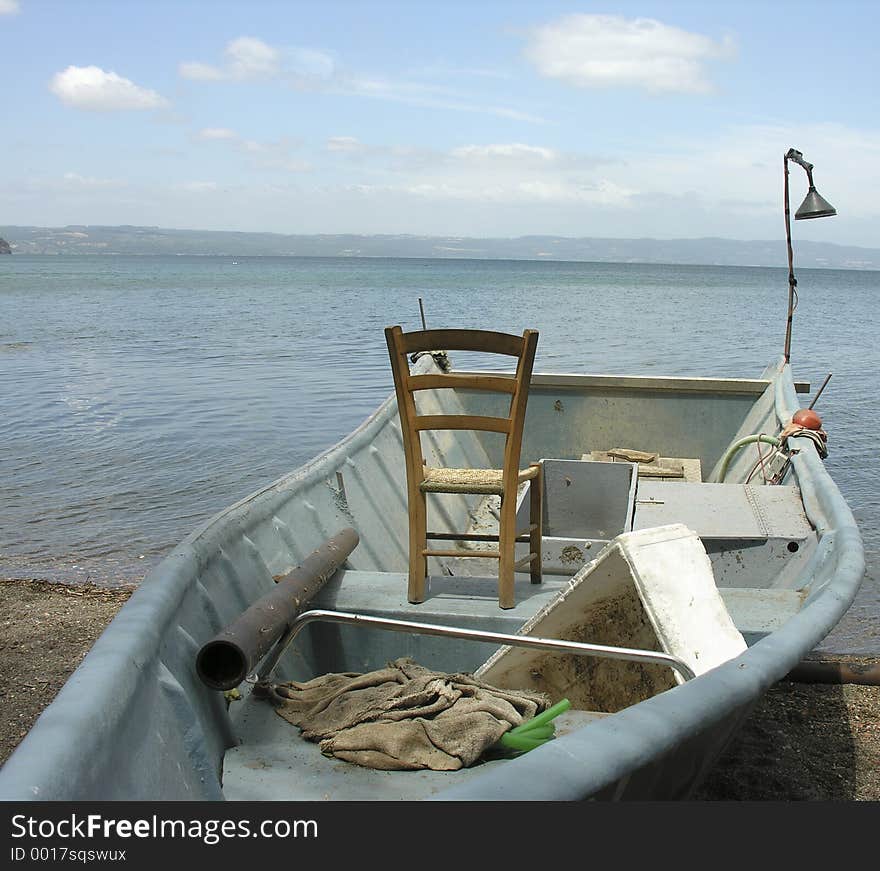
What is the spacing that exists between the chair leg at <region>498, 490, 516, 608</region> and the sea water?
385 cm

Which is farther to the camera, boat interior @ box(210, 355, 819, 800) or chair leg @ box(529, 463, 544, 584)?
chair leg @ box(529, 463, 544, 584)

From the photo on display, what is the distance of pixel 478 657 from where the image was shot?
12.7 feet

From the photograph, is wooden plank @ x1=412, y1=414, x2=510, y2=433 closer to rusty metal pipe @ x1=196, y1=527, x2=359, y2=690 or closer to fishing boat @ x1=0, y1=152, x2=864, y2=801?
fishing boat @ x1=0, y1=152, x2=864, y2=801

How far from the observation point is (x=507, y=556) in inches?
156

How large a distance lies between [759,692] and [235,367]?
70.6 feet

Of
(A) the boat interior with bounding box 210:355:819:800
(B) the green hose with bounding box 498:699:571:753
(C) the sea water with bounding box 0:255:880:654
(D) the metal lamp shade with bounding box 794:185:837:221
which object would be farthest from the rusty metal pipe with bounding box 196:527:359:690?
(D) the metal lamp shade with bounding box 794:185:837:221

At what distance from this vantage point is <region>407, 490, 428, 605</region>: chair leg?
13.0 feet

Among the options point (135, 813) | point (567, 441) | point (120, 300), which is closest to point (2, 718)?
point (135, 813)

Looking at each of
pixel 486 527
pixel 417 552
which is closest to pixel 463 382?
pixel 417 552

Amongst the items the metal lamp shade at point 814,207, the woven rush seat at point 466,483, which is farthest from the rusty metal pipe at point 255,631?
the metal lamp shade at point 814,207

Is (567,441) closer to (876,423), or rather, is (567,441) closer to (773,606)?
(773,606)

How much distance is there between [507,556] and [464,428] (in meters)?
0.56

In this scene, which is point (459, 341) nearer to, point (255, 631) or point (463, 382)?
point (463, 382)

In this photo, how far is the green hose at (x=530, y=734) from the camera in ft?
9.73
